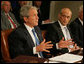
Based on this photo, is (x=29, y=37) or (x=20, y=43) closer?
(x=20, y=43)

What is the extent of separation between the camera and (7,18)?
15.4ft

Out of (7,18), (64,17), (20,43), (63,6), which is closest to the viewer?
(20,43)

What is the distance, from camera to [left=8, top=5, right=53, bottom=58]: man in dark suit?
254 cm

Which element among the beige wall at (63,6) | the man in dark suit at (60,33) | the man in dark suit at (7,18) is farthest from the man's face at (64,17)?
the beige wall at (63,6)

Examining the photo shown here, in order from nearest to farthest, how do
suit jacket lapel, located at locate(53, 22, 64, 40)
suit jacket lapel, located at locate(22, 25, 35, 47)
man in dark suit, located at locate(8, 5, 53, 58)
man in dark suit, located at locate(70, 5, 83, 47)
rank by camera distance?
man in dark suit, located at locate(8, 5, 53, 58)
suit jacket lapel, located at locate(22, 25, 35, 47)
suit jacket lapel, located at locate(53, 22, 64, 40)
man in dark suit, located at locate(70, 5, 83, 47)

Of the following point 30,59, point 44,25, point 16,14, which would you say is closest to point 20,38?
point 30,59

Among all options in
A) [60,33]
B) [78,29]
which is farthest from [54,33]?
[78,29]

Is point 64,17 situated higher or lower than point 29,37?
higher

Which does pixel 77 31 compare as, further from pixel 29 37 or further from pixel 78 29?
pixel 29 37

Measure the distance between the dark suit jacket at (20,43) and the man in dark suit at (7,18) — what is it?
1955 millimetres

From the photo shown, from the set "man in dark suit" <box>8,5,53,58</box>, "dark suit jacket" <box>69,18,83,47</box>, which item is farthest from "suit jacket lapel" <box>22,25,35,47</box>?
"dark suit jacket" <box>69,18,83,47</box>

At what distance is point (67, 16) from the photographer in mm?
3445

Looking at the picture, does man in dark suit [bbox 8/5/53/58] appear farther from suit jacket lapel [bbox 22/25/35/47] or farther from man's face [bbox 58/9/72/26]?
man's face [bbox 58/9/72/26]

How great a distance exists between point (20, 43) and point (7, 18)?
7.30ft
